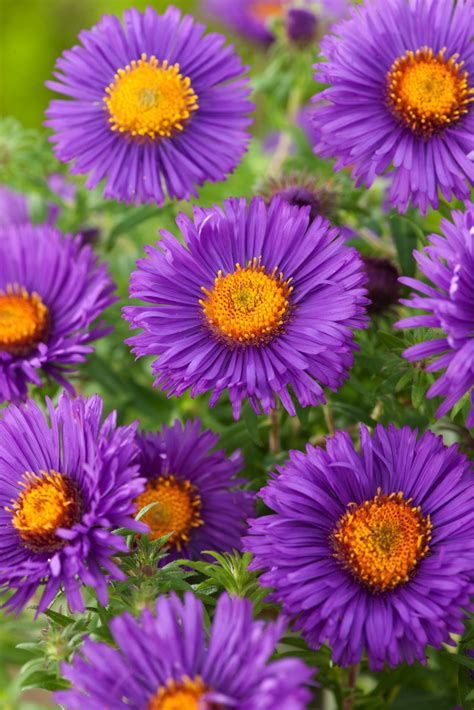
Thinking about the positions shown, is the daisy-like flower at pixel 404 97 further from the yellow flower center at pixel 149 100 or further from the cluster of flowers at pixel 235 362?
the yellow flower center at pixel 149 100

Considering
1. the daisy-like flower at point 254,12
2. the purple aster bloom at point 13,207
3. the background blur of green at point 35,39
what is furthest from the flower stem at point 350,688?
the background blur of green at point 35,39

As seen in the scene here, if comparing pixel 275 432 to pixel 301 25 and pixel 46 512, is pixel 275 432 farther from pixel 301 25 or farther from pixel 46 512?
pixel 301 25

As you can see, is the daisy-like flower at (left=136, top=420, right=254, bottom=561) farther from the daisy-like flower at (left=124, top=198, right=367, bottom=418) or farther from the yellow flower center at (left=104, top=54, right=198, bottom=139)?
the yellow flower center at (left=104, top=54, right=198, bottom=139)

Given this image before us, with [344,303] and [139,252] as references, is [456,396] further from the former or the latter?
[139,252]

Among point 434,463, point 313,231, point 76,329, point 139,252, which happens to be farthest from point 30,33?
point 434,463

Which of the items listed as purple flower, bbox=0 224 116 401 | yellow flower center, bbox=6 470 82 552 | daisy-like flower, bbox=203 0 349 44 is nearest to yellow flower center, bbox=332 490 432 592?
yellow flower center, bbox=6 470 82 552

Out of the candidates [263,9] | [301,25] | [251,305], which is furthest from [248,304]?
[263,9]
